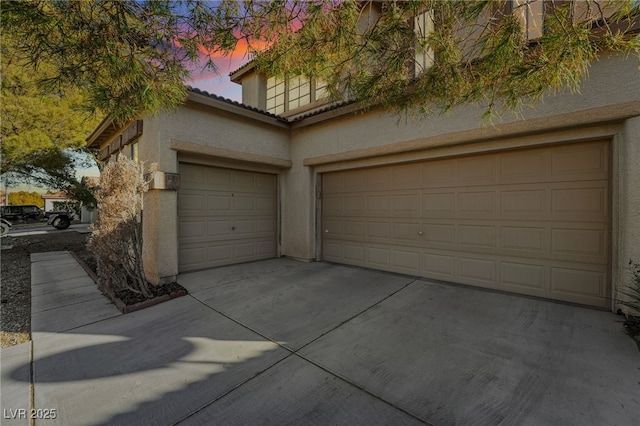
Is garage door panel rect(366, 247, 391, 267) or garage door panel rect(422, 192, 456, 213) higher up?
garage door panel rect(422, 192, 456, 213)

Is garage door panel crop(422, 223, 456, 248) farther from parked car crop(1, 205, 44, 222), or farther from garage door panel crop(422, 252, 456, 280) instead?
parked car crop(1, 205, 44, 222)

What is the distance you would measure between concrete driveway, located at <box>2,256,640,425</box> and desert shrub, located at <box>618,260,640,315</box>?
0.27 m

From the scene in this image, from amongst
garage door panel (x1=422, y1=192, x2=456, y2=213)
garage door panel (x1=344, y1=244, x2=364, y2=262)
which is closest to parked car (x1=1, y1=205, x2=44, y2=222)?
garage door panel (x1=344, y1=244, x2=364, y2=262)

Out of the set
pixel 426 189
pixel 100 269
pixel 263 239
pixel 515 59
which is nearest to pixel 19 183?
pixel 100 269

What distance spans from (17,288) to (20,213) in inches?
1100

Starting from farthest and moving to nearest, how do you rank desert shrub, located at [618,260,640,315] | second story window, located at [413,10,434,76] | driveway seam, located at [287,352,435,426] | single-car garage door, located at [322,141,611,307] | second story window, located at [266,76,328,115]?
second story window, located at [266,76,328,115], single-car garage door, located at [322,141,611,307], desert shrub, located at [618,260,640,315], second story window, located at [413,10,434,76], driveway seam, located at [287,352,435,426]

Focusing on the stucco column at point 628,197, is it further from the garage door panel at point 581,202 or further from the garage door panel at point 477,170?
the garage door panel at point 477,170

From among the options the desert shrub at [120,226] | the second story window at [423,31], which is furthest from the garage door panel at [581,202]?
the desert shrub at [120,226]

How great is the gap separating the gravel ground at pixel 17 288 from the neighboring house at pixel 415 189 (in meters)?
1.79

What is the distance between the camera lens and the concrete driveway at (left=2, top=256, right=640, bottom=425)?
2035 mm

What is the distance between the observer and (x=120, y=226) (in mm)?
4246

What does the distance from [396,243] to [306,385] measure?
408 cm

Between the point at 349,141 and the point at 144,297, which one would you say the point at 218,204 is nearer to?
the point at 144,297

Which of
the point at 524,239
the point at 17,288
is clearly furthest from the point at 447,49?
the point at 17,288
